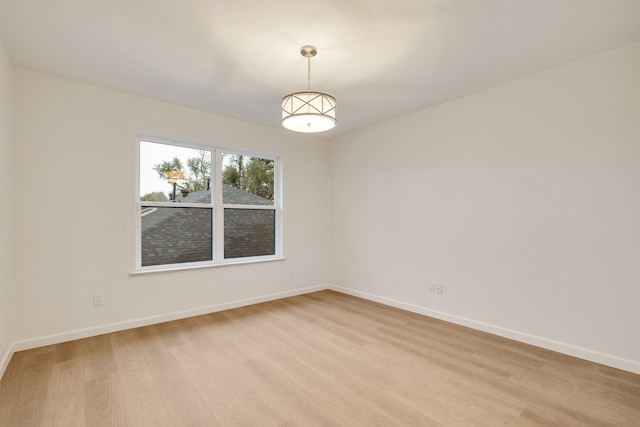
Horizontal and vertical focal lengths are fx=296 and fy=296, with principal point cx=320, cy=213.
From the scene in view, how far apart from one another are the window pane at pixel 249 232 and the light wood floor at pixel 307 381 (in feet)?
4.10

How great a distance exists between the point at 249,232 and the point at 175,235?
1.02 meters

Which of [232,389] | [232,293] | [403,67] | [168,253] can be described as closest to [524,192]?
[403,67]

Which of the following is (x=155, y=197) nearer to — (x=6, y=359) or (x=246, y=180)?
(x=246, y=180)

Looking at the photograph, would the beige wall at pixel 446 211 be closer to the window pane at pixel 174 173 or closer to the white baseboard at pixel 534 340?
the white baseboard at pixel 534 340

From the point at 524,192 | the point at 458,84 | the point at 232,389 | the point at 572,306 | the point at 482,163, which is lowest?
the point at 232,389

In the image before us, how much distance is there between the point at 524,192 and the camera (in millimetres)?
2947

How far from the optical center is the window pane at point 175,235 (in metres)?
3.52

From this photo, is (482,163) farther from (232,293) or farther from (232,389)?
(232,293)

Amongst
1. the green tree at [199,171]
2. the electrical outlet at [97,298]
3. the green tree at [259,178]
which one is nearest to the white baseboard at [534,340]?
the green tree at [259,178]

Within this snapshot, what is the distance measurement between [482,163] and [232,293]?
350 centimetres

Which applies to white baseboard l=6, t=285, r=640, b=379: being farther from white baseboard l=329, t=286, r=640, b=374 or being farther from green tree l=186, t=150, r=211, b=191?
green tree l=186, t=150, r=211, b=191

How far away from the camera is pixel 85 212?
3.04 meters

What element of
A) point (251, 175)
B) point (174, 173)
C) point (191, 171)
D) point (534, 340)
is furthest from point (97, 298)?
point (534, 340)

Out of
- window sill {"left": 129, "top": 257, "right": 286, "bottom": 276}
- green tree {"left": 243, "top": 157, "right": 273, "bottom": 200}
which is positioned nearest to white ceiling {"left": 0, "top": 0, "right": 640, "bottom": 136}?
green tree {"left": 243, "top": 157, "right": 273, "bottom": 200}
